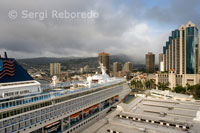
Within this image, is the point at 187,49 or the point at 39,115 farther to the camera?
the point at 187,49

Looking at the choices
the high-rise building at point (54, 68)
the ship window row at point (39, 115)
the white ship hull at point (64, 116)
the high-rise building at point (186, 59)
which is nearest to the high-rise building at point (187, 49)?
the high-rise building at point (186, 59)

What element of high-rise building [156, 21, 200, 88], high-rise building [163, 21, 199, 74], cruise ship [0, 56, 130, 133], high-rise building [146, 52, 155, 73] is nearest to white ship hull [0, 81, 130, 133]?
cruise ship [0, 56, 130, 133]

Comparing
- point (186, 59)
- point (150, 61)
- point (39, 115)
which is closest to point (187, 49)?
point (186, 59)

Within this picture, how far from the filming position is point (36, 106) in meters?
13.9

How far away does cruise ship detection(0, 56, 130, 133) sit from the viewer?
12180 mm

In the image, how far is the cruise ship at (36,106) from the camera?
40.0ft

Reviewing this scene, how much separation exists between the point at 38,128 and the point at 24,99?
314 centimetres

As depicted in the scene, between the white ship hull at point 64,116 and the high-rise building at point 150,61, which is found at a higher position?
the high-rise building at point 150,61

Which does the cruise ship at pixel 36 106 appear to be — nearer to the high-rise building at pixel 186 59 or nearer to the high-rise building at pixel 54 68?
the high-rise building at pixel 186 59

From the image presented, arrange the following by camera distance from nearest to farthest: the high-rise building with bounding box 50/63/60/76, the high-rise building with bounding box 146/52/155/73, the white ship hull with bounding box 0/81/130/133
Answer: the white ship hull with bounding box 0/81/130/133 < the high-rise building with bounding box 50/63/60/76 < the high-rise building with bounding box 146/52/155/73

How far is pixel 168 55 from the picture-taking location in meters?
67.1

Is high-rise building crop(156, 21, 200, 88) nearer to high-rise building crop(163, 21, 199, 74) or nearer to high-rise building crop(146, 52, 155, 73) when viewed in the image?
high-rise building crop(163, 21, 199, 74)

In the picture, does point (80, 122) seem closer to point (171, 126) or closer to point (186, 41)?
point (171, 126)

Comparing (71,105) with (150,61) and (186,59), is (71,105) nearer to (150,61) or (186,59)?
(186,59)
